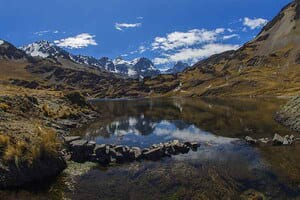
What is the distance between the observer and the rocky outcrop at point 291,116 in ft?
221

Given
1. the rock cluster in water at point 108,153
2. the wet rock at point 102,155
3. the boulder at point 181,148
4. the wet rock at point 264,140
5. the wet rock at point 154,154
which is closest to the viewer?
the wet rock at point 102,155

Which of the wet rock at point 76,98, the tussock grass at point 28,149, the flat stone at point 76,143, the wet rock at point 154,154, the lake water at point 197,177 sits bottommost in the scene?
the lake water at point 197,177

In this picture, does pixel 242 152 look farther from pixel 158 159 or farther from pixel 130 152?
pixel 130 152

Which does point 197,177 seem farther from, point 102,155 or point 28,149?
point 28,149

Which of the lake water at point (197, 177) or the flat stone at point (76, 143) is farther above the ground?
the flat stone at point (76, 143)

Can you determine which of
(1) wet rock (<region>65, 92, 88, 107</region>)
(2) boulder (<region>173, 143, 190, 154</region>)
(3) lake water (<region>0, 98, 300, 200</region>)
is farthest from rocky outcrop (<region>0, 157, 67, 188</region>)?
(1) wet rock (<region>65, 92, 88, 107</region>)

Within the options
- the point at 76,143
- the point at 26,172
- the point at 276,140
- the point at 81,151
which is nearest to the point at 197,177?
the point at 81,151

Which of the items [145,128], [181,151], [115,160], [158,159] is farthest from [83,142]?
[145,128]

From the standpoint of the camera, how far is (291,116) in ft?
238

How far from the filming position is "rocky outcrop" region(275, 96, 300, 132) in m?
67.2

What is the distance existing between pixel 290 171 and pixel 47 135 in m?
26.2

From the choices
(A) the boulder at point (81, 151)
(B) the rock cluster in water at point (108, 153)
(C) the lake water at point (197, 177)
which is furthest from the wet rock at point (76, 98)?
(A) the boulder at point (81, 151)

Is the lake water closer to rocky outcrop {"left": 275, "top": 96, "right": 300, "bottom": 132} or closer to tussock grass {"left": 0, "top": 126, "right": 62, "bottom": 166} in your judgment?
tussock grass {"left": 0, "top": 126, "right": 62, "bottom": 166}

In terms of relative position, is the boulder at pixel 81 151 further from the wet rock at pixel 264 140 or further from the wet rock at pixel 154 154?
the wet rock at pixel 264 140
